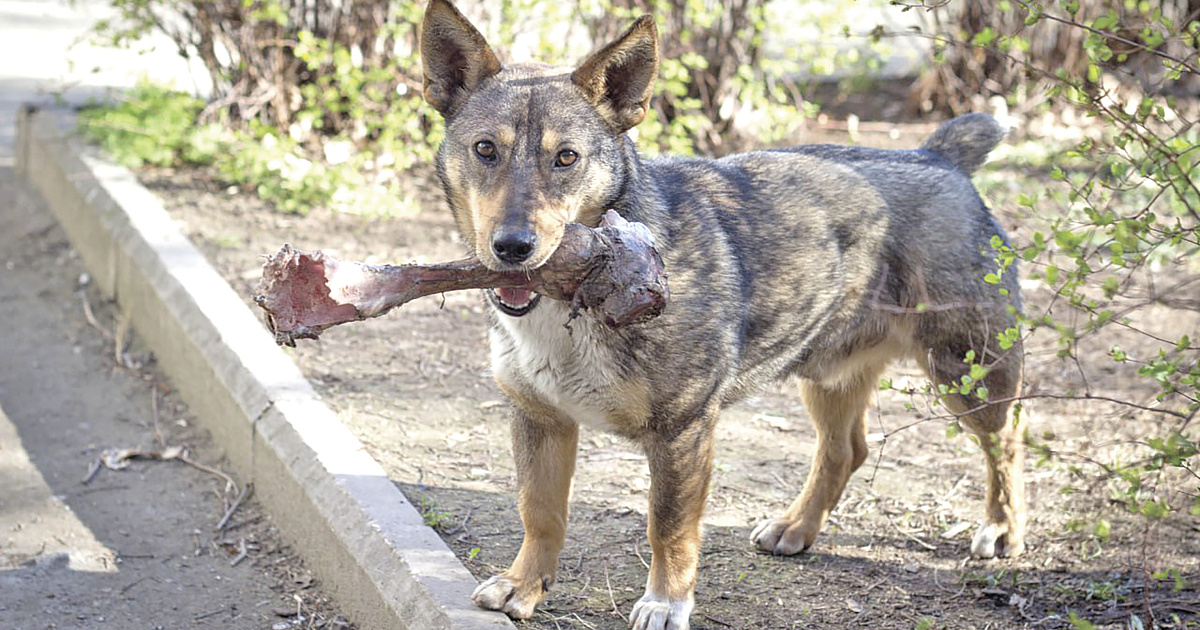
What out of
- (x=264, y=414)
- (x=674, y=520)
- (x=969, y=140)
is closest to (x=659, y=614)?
(x=674, y=520)

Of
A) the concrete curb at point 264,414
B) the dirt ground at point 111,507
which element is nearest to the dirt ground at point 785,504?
the concrete curb at point 264,414

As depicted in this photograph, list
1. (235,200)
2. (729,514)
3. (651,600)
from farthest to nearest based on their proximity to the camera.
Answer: (235,200) < (729,514) < (651,600)

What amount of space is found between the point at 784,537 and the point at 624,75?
5.79 ft

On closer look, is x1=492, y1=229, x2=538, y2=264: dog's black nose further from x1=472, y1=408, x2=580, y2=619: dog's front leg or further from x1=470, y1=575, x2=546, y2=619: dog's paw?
x1=470, y1=575, x2=546, y2=619: dog's paw

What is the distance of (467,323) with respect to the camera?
6.47m

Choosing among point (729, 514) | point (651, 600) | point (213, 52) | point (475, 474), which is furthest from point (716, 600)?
point (213, 52)

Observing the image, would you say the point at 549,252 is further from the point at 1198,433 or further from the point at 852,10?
the point at 852,10

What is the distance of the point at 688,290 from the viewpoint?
3953mm

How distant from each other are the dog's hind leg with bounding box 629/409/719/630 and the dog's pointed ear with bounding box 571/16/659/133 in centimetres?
97

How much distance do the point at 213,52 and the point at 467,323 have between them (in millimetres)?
2702

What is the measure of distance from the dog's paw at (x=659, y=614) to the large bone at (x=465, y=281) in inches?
37.6

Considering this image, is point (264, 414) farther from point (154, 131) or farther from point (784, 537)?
point (154, 131)

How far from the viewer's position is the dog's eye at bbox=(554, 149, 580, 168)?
12.2 feet

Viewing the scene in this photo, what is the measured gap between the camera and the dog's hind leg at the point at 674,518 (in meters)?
3.89
